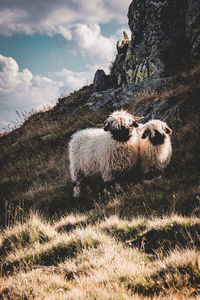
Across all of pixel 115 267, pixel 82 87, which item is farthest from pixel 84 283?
pixel 82 87

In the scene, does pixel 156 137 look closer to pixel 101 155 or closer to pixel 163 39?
pixel 101 155

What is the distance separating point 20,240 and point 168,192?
3.43m

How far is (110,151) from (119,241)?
128 inches

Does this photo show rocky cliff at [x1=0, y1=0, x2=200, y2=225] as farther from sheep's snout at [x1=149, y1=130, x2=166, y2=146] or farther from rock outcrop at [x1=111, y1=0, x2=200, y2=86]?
sheep's snout at [x1=149, y1=130, x2=166, y2=146]

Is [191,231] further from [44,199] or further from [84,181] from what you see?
[44,199]

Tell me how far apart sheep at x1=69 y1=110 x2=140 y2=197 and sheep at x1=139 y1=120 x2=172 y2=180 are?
29 centimetres

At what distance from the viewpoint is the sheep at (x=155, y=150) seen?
5.64 meters

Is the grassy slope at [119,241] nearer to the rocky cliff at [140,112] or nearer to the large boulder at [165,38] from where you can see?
the rocky cliff at [140,112]

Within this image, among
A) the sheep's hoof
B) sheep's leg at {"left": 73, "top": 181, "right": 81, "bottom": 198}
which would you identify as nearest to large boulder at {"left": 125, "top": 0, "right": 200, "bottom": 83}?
sheep's leg at {"left": 73, "top": 181, "right": 81, "bottom": 198}

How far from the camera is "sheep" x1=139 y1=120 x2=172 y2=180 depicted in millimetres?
5641

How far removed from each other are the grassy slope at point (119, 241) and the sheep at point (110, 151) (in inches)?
30.4

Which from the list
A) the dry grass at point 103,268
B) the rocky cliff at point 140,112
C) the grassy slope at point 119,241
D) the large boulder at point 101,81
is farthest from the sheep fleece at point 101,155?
the large boulder at point 101,81

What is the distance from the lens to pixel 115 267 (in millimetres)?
2451

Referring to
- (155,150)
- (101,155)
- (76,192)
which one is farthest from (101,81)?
(155,150)
